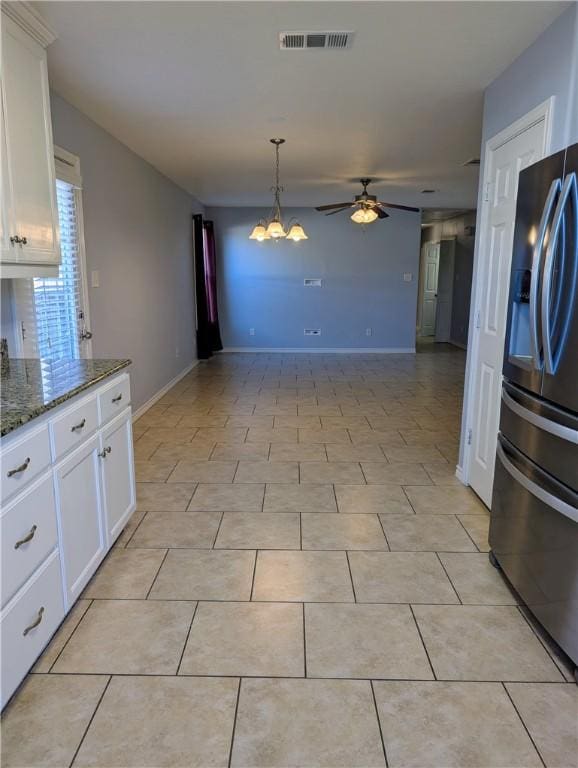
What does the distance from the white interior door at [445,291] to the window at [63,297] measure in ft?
27.6

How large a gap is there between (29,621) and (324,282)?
791 centimetres

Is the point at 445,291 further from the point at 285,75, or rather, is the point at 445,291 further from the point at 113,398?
the point at 113,398

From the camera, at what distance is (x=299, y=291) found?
903 cm

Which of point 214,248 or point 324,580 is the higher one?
point 214,248

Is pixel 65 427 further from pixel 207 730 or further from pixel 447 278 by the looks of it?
pixel 447 278

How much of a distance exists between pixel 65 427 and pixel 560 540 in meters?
1.85

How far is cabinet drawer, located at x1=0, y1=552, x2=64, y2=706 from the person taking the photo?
1556 mm

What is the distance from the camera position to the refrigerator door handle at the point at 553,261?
1.74m

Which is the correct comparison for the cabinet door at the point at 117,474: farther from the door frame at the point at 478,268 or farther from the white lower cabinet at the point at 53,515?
the door frame at the point at 478,268

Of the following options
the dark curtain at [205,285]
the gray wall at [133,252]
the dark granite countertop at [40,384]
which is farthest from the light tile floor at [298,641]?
the dark curtain at [205,285]

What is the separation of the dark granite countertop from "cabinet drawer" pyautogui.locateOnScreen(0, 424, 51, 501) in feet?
0.22

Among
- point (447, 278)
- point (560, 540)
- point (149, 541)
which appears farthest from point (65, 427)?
point (447, 278)

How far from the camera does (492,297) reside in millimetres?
2945

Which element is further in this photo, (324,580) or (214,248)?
(214,248)
